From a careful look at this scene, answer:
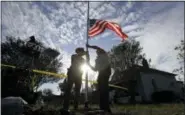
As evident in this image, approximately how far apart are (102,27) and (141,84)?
2812cm

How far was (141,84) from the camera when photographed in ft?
126

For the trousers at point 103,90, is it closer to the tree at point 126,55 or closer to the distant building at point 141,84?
the distant building at point 141,84

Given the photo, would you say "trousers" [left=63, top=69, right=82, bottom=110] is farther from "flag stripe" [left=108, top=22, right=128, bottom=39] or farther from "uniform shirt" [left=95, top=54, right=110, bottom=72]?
"flag stripe" [left=108, top=22, right=128, bottom=39]

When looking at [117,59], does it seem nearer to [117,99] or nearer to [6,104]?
[117,99]

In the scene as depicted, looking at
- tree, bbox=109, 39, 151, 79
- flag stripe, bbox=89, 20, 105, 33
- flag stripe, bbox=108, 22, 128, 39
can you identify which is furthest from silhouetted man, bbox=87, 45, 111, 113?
tree, bbox=109, 39, 151, 79

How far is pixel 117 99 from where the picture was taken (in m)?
36.6

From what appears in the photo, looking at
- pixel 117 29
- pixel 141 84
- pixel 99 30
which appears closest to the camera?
pixel 117 29

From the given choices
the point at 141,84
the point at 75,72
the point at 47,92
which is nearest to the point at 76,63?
the point at 75,72

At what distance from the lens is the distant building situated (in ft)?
120

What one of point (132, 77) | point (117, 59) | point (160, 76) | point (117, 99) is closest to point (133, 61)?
point (117, 59)

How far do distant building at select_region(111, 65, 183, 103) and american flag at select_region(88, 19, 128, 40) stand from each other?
2372cm

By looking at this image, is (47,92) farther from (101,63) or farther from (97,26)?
(101,63)

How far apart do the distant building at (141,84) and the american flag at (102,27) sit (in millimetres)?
23723

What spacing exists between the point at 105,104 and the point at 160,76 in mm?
38628
